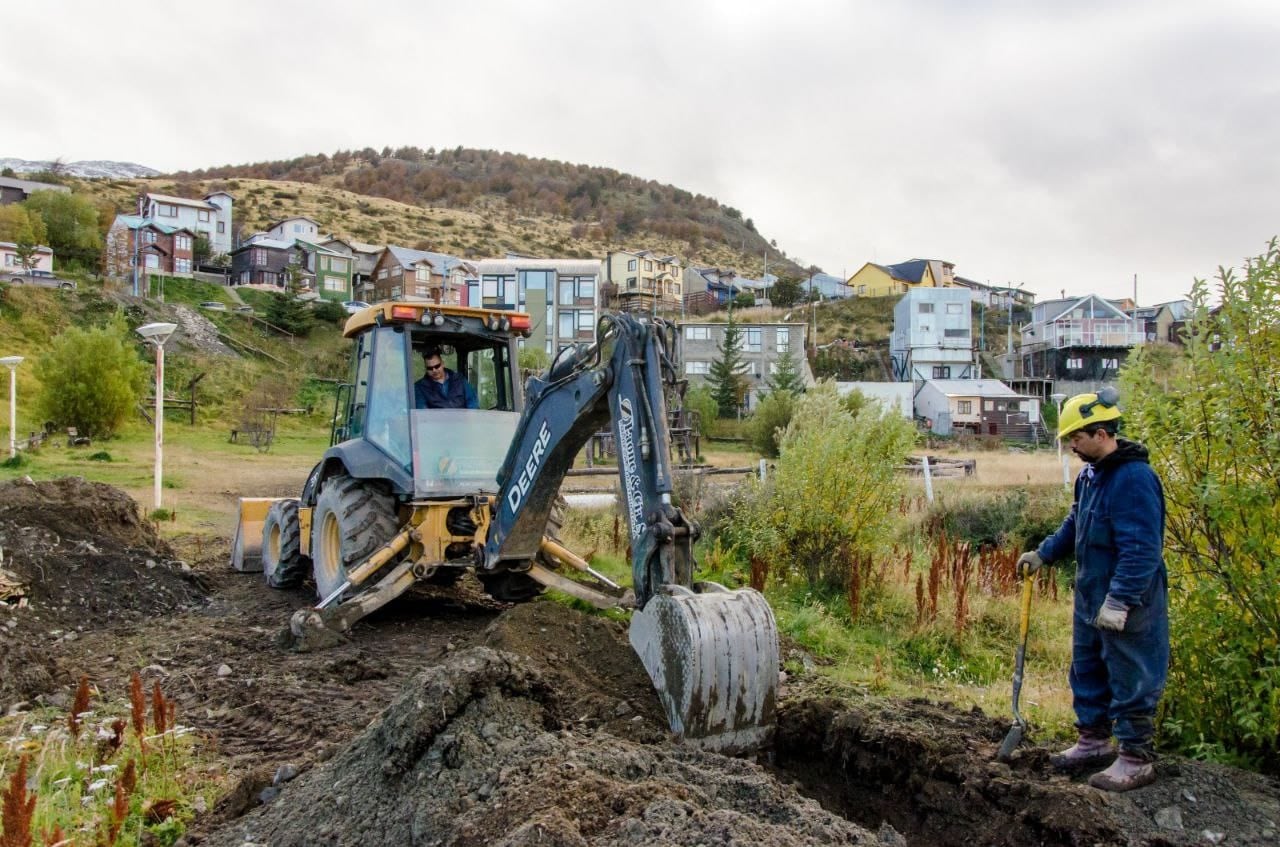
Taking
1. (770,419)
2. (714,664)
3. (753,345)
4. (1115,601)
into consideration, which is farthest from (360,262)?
(1115,601)

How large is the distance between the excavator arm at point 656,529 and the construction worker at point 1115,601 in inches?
61.0

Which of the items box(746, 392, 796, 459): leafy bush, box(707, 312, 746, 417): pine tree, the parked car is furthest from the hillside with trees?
box(746, 392, 796, 459): leafy bush

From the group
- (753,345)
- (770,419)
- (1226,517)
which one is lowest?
(1226,517)

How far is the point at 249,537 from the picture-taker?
10.3 metres

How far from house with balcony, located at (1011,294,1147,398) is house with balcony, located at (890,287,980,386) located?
4.89 metres

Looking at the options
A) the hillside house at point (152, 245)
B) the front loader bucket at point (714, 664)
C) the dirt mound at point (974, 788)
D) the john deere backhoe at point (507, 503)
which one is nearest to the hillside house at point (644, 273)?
the hillside house at point (152, 245)

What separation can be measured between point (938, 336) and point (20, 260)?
212 ft

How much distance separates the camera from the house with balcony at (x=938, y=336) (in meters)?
72.8

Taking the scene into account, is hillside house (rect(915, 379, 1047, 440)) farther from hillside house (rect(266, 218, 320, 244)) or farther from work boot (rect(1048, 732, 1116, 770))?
hillside house (rect(266, 218, 320, 244))

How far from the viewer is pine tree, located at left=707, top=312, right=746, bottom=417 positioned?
58000 millimetres

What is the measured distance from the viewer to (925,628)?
320 inches

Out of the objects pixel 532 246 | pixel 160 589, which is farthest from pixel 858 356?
pixel 160 589

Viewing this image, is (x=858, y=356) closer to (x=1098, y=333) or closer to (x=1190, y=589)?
(x=1098, y=333)

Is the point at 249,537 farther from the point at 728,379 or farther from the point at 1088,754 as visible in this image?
the point at 728,379
